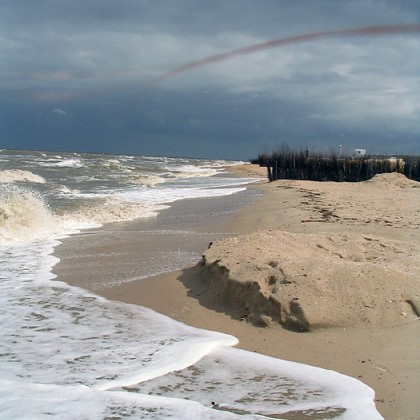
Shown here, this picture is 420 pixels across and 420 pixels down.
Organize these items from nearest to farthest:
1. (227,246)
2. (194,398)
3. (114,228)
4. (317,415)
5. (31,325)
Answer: (317,415) < (194,398) < (31,325) < (227,246) < (114,228)

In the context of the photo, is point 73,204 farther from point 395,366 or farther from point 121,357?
point 395,366

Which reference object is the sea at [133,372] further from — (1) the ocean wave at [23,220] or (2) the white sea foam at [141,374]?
(1) the ocean wave at [23,220]

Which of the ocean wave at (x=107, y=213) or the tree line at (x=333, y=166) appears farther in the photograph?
the tree line at (x=333, y=166)

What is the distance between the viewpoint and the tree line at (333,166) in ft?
94.1

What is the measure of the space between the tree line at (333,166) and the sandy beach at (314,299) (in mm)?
20981

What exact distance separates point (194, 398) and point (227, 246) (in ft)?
12.6

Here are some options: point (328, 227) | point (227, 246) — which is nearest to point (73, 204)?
point (328, 227)

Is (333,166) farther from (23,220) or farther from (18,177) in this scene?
(23,220)

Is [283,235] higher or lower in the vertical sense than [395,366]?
higher

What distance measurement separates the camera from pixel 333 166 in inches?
1197

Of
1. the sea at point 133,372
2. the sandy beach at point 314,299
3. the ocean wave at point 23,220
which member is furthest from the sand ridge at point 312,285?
the ocean wave at point 23,220

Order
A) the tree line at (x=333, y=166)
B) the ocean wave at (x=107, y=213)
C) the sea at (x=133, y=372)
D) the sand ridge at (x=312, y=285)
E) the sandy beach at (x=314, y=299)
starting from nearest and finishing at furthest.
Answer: the sea at (x=133, y=372)
the sandy beach at (x=314, y=299)
the sand ridge at (x=312, y=285)
the ocean wave at (x=107, y=213)
the tree line at (x=333, y=166)

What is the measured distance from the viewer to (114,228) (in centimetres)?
1286

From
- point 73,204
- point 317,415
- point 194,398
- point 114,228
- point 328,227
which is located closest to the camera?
point 317,415
